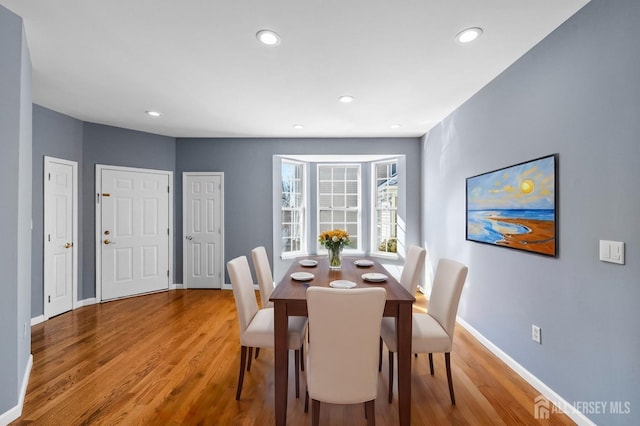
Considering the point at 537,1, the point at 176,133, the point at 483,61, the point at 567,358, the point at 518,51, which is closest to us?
the point at 537,1

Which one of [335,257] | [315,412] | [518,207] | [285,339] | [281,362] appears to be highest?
[518,207]

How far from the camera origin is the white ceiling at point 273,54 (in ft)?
5.82

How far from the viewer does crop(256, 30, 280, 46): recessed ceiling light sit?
198cm

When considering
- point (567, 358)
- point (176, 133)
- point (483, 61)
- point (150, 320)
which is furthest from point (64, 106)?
point (567, 358)

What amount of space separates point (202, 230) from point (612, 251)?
4769 mm

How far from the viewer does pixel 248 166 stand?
475cm

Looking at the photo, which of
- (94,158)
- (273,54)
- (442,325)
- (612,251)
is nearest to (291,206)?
(94,158)

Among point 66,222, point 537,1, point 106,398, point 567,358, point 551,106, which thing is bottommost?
point 106,398

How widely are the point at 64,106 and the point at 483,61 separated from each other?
14.7 feet

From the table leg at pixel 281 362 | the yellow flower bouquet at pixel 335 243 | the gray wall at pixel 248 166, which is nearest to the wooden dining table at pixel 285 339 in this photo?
the table leg at pixel 281 362

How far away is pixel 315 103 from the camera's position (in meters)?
3.25

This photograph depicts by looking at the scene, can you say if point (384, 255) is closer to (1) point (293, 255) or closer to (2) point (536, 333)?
(1) point (293, 255)

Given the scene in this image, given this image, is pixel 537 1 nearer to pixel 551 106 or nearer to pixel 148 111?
pixel 551 106

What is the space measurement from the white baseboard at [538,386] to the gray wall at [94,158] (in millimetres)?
4957
